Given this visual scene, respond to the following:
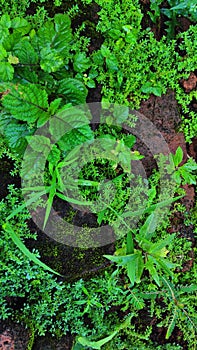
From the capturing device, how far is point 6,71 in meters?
2.34

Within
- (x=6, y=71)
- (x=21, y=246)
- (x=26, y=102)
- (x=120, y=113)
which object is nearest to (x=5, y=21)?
(x=6, y=71)

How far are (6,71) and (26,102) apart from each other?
20 cm

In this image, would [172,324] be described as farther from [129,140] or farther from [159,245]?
[129,140]

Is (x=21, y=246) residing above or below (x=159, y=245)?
above

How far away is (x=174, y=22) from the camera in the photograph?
2.86 m

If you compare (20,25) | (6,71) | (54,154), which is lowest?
(54,154)

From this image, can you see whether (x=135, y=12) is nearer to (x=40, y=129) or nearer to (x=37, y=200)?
(x=40, y=129)

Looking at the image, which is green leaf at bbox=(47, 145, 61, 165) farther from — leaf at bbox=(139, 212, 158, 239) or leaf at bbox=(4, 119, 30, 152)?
leaf at bbox=(139, 212, 158, 239)

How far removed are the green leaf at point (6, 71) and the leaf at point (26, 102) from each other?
0.07 m

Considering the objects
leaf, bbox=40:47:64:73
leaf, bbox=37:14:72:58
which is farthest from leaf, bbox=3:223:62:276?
leaf, bbox=37:14:72:58

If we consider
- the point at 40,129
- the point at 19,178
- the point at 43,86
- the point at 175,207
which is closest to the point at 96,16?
the point at 43,86

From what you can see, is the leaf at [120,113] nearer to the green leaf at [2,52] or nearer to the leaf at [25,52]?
the leaf at [25,52]

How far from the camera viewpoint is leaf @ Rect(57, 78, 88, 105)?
2.50 metres

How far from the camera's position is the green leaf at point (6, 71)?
2.33 metres
